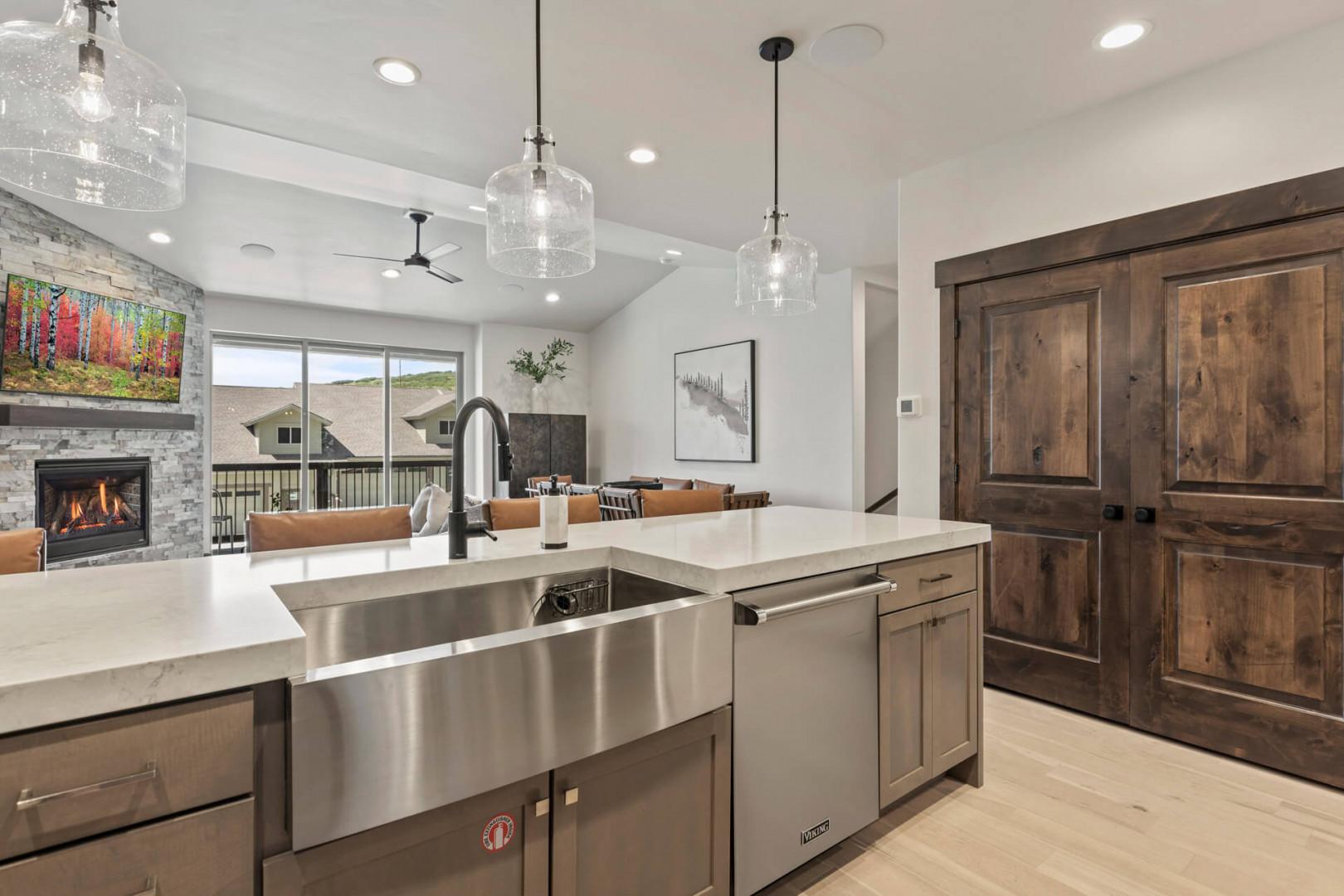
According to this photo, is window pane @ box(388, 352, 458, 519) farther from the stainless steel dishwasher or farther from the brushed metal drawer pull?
the brushed metal drawer pull

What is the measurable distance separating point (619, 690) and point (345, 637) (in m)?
0.62

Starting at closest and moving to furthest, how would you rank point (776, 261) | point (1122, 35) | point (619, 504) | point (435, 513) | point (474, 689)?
point (474, 689), point (1122, 35), point (776, 261), point (435, 513), point (619, 504)

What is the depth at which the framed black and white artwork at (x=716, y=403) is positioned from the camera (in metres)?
6.61

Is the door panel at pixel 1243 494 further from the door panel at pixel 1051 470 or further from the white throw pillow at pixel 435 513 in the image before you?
the white throw pillow at pixel 435 513

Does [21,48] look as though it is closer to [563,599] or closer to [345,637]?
[345,637]

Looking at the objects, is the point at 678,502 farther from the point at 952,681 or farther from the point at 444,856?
the point at 444,856

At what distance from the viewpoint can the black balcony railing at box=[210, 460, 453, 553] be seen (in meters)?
7.09

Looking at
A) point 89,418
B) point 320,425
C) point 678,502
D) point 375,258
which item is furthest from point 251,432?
→ point 678,502

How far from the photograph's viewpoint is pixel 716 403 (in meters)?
6.98

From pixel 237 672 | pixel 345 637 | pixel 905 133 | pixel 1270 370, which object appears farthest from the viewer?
pixel 905 133

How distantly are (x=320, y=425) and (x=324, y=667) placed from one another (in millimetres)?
7286

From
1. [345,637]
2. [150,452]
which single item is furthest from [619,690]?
[150,452]

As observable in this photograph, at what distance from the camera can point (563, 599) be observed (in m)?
1.71

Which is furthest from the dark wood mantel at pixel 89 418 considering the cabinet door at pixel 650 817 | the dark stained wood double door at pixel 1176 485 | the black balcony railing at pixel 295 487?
the dark stained wood double door at pixel 1176 485
